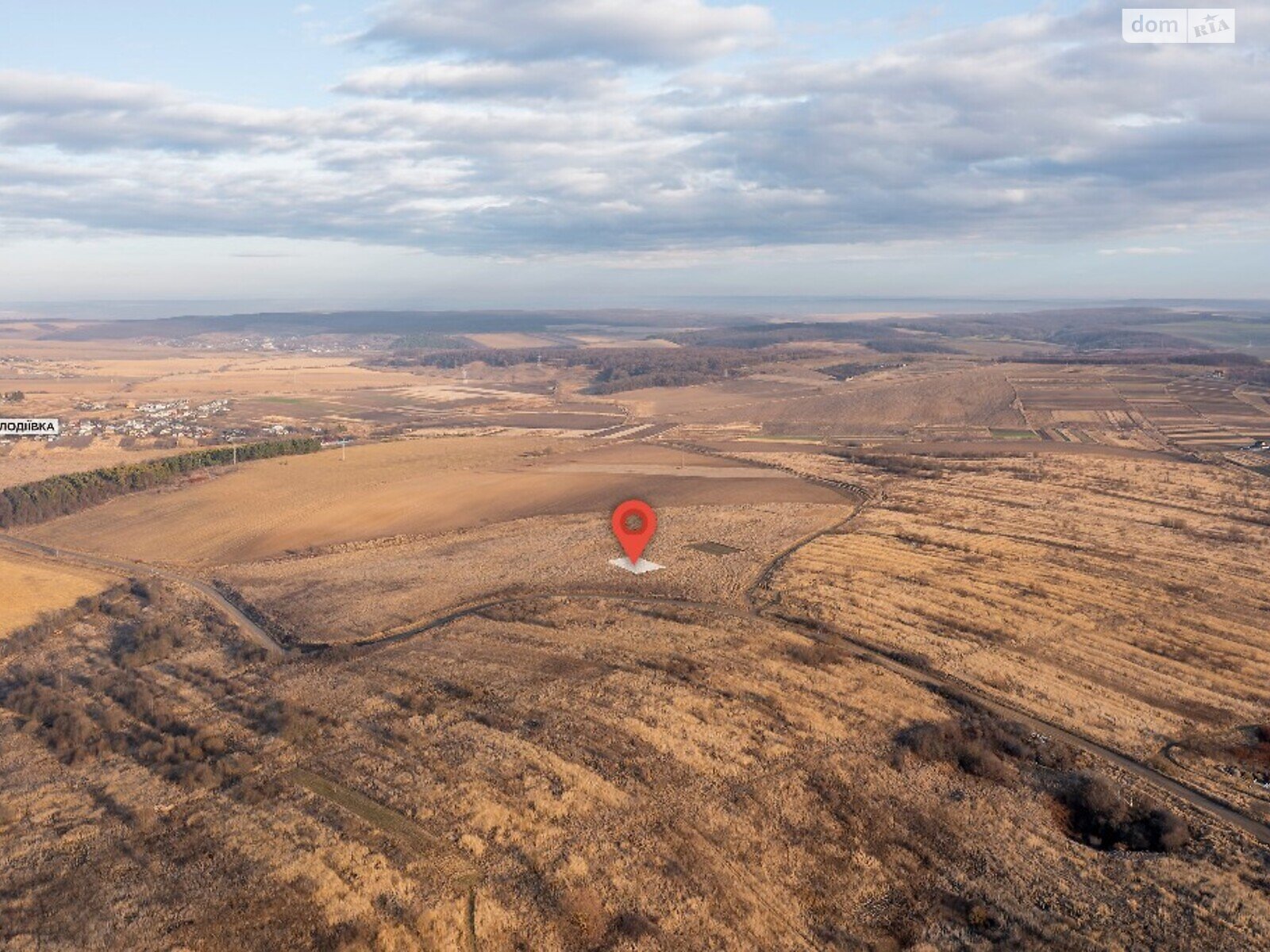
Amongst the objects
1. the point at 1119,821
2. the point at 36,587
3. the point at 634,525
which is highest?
the point at 634,525

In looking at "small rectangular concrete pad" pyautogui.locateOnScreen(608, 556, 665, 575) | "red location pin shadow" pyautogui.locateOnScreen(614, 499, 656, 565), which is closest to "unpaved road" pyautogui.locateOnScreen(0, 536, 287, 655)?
"small rectangular concrete pad" pyautogui.locateOnScreen(608, 556, 665, 575)

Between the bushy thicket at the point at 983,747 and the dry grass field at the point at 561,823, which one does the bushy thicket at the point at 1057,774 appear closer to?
the bushy thicket at the point at 983,747

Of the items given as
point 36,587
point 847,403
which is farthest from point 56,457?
point 847,403

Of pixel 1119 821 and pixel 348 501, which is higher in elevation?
pixel 348 501

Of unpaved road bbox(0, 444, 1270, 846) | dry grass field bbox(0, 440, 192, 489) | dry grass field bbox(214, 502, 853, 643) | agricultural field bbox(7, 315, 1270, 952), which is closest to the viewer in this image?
agricultural field bbox(7, 315, 1270, 952)

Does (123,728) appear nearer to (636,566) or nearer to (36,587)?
(36,587)

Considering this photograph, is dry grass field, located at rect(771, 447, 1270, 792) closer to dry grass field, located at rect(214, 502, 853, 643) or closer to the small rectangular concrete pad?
dry grass field, located at rect(214, 502, 853, 643)

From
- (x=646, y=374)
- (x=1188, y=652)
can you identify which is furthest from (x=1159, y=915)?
(x=646, y=374)
